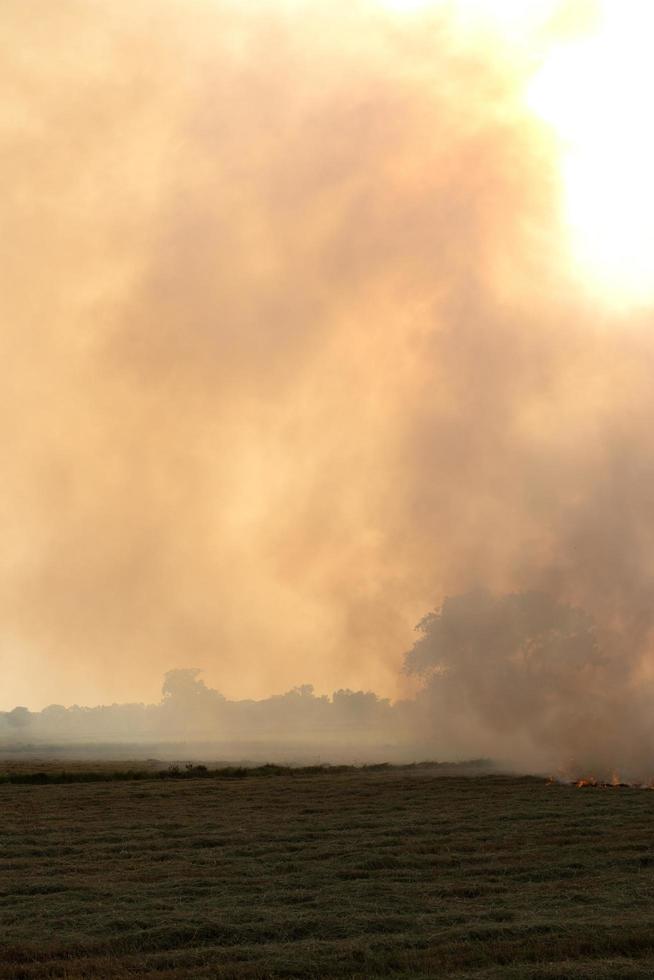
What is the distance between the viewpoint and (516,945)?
15.1 meters

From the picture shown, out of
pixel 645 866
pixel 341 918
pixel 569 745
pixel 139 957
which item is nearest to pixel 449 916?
pixel 341 918

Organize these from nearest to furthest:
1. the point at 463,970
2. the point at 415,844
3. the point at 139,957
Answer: the point at 463,970
the point at 139,957
the point at 415,844

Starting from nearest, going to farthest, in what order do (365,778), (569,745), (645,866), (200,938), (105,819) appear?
(200,938) → (645,866) → (105,819) → (365,778) → (569,745)

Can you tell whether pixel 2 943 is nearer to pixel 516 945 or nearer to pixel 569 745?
pixel 516 945

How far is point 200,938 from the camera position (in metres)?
Result: 16.3

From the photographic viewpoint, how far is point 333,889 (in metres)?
20.1

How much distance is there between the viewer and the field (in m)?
14.7

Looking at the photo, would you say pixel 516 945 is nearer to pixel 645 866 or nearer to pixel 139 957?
pixel 139 957

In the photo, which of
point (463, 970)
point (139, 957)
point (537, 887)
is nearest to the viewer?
point (463, 970)

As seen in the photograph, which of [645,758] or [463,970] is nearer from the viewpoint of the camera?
[463,970]

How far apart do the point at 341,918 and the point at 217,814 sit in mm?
19135

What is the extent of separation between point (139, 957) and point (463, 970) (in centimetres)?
523

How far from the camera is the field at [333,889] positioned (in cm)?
1468

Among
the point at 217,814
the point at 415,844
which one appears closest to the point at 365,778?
the point at 217,814
